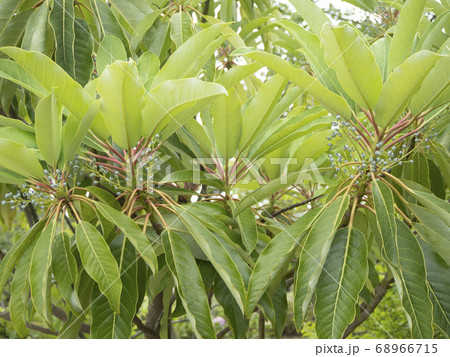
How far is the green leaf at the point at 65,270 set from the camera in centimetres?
129

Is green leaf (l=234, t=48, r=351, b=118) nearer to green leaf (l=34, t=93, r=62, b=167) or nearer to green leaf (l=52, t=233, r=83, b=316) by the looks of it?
green leaf (l=34, t=93, r=62, b=167)

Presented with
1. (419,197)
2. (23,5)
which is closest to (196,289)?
(419,197)

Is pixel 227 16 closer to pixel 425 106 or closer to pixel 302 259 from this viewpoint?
pixel 425 106

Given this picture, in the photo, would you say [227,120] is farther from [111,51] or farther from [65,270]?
[65,270]

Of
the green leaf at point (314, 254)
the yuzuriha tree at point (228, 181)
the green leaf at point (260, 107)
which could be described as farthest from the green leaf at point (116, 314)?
the green leaf at point (260, 107)

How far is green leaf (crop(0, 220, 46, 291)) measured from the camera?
4.45 feet

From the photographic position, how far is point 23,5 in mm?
2014

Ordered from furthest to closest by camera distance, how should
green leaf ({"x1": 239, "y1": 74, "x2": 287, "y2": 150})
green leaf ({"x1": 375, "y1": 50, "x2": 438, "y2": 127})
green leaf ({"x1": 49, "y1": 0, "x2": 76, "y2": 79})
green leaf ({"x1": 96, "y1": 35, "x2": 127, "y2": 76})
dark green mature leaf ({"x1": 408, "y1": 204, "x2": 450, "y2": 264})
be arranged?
green leaf ({"x1": 49, "y1": 0, "x2": 76, "y2": 79})
green leaf ({"x1": 96, "y1": 35, "x2": 127, "y2": 76})
green leaf ({"x1": 239, "y1": 74, "x2": 287, "y2": 150})
dark green mature leaf ({"x1": 408, "y1": 204, "x2": 450, "y2": 264})
green leaf ({"x1": 375, "y1": 50, "x2": 438, "y2": 127})

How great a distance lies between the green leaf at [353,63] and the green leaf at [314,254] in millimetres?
272

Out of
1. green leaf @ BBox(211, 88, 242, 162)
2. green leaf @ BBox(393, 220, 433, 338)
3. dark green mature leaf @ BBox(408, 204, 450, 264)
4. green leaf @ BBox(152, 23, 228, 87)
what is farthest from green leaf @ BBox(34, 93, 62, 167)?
dark green mature leaf @ BBox(408, 204, 450, 264)

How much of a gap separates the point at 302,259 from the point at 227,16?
5.41 ft

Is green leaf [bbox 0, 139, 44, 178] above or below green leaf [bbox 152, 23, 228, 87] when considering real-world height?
below

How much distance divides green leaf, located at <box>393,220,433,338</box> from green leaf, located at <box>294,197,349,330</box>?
15 centimetres

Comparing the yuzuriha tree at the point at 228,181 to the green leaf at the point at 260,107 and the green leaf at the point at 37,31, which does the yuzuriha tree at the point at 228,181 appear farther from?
the green leaf at the point at 37,31
